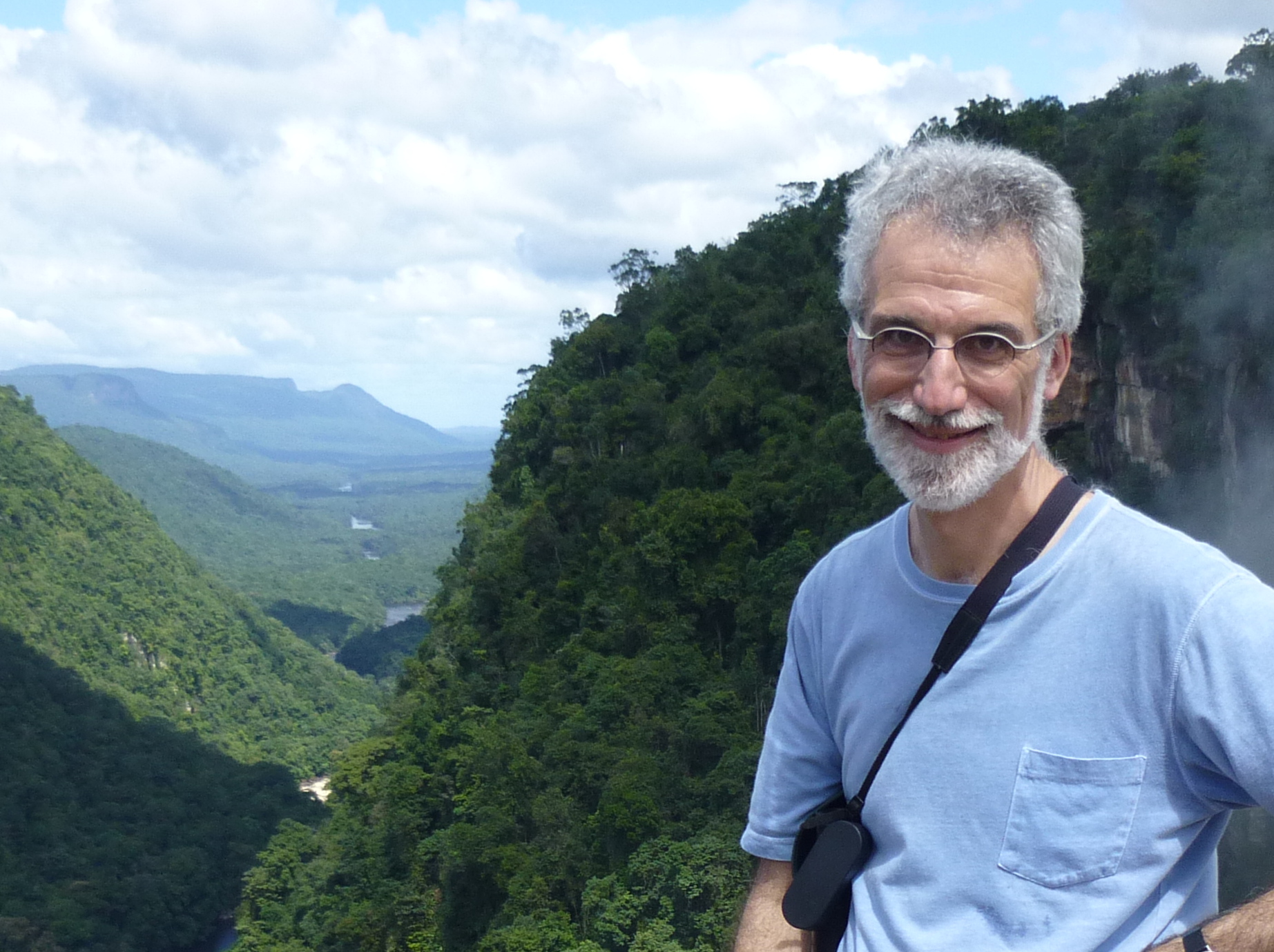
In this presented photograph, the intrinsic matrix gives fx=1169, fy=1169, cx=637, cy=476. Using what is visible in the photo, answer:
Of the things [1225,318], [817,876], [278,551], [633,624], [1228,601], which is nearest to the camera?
[1228,601]

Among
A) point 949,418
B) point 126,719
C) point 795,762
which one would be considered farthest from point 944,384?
point 126,719

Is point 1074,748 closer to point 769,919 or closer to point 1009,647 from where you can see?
point 1009,647

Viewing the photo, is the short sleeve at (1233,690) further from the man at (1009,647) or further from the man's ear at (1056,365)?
the man's ear at (1056,365)

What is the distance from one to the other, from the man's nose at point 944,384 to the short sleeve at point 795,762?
17.9 inches

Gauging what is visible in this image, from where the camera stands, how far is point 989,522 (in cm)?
176

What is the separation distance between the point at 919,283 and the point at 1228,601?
60cm

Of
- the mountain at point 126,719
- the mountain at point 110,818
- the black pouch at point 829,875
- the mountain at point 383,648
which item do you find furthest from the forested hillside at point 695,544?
the mountain at point 383,648

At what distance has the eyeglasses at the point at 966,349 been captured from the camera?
1713mm

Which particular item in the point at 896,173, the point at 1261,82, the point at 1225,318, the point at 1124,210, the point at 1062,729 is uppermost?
the point at 1261,82

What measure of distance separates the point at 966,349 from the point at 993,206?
0.69 ft

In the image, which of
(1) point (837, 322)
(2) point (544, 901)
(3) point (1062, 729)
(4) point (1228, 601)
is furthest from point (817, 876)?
(1) point (837, 322)

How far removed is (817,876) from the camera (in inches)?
72.3

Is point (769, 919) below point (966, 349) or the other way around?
below

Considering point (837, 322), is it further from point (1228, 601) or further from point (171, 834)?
point (171, 834)
